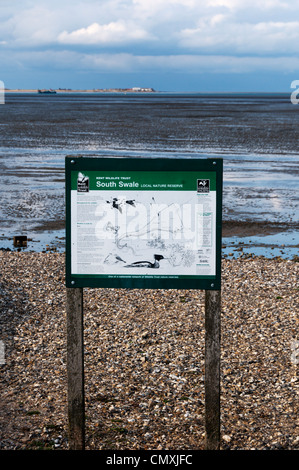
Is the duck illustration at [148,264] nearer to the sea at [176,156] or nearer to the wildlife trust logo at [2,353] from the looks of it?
the wildlife trust logo at [2,353]

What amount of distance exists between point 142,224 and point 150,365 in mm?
3441

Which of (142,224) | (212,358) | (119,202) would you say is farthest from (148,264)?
(212,358)

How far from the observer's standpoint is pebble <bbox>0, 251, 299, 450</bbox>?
6.66 meters

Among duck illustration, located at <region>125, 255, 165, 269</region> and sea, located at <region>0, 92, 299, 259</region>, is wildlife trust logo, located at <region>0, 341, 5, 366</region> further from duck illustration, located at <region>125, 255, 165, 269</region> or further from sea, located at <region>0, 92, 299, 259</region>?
sea, located at <region>0, 92, 299, 259</region>

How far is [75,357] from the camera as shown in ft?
18.9

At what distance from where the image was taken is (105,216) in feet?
18.2

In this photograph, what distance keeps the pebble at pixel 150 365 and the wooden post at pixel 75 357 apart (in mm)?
656

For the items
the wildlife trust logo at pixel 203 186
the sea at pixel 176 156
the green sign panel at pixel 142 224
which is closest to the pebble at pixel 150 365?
the green sign panel at pixel 142 224

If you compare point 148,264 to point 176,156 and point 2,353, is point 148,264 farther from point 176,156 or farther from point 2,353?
point 176,156

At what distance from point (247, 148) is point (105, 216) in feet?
127

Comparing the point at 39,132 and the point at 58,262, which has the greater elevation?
the point at 39,132
